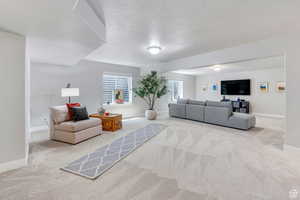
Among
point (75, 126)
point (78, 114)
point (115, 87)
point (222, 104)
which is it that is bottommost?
point (75, 126)

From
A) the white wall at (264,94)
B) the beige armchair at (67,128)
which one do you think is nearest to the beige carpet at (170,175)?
the beige armchair at (67,128)

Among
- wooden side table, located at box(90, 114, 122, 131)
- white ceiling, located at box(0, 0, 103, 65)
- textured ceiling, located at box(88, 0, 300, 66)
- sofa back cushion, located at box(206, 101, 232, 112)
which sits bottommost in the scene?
wooden side table, located at box(90, 114, 122, 131)

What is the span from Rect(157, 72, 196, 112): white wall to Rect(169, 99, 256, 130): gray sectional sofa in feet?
4.49

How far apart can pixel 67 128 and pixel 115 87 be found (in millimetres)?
3366

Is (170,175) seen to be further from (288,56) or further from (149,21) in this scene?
(288,56)

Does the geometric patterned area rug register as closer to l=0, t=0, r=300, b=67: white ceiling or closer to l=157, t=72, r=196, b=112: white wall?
l=0, t=0, r=300, b=67: white ceiling

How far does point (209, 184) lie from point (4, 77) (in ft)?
11.0

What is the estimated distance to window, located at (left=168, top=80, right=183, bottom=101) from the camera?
8.49 meters

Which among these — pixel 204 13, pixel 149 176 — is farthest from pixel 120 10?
pixel 149 176

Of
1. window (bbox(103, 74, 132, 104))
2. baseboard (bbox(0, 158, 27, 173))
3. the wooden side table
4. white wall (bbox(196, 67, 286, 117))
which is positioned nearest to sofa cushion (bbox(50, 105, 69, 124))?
the wooden side table

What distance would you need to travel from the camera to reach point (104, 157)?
2.58 meters

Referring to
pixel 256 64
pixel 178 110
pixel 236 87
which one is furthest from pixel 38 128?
pixel 236 87

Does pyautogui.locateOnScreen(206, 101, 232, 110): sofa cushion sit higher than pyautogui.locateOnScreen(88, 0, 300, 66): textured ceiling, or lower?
lower

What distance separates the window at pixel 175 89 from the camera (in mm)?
8492
